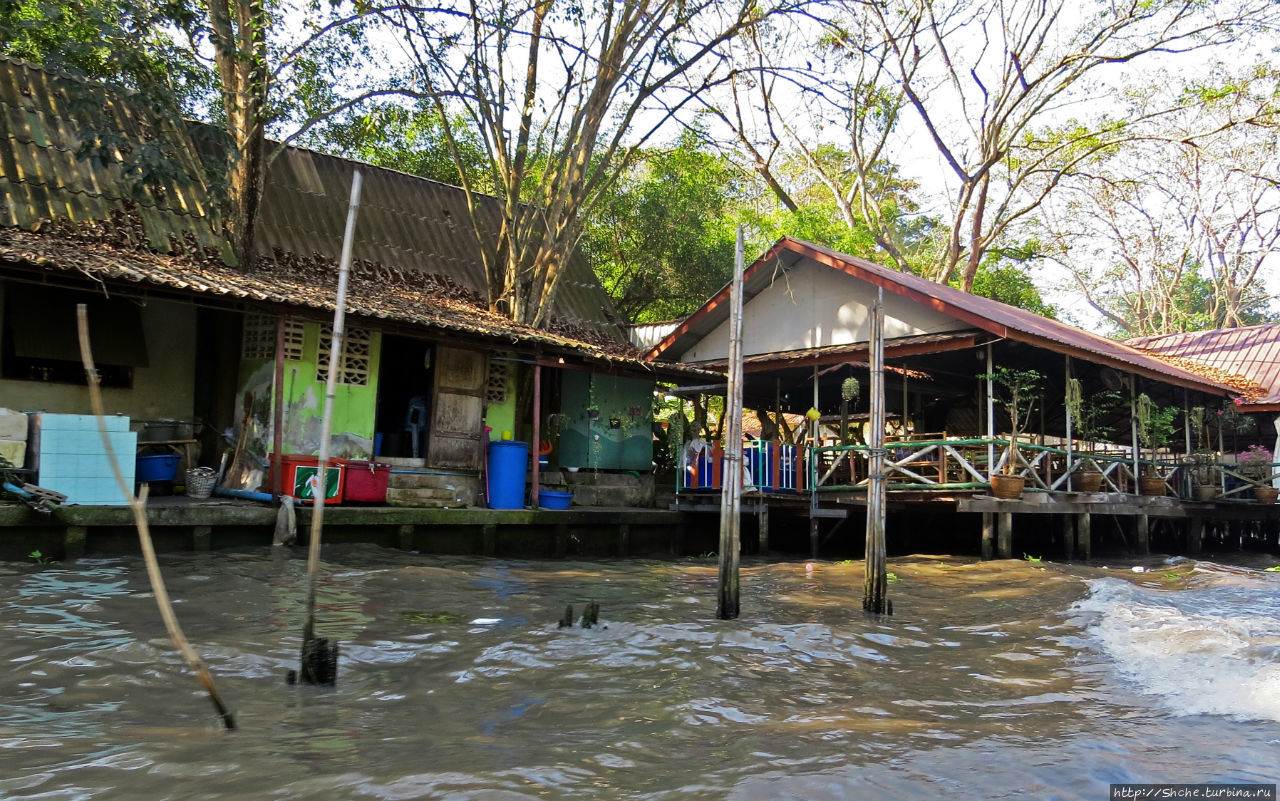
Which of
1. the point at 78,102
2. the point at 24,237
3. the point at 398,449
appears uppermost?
the point at 78,102

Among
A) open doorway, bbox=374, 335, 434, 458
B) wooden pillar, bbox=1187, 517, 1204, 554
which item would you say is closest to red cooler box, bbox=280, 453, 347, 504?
open doorway, bbox=374, 335, 434, 458

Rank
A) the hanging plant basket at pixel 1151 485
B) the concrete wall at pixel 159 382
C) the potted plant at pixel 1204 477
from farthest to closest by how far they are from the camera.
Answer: the potted plant at pixel 1204 477 < the hanging plant basket at pixel 1151 485 < the concrete wall at pixel 159 382

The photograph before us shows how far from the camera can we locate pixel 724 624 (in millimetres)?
7352

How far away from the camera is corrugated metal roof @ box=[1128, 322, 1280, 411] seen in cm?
1969

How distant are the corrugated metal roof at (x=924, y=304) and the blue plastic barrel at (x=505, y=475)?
4.52 metres

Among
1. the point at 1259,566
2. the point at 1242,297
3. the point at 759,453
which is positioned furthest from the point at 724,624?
the point at 1242,297

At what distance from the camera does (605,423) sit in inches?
635

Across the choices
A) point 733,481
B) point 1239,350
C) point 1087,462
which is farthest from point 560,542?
point 1239,350

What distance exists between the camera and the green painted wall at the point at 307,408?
452 inches

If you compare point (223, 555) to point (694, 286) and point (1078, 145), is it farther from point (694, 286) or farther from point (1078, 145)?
point (1078, 145)

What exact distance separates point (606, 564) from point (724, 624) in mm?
4999

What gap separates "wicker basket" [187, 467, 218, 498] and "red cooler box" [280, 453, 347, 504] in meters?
0.93

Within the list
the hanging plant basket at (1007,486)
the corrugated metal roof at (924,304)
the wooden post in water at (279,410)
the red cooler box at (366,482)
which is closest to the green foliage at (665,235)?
the corrugated metal roof at (924,304)

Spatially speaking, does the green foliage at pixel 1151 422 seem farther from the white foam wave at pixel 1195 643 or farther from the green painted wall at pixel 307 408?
the green painted wall at pixel 307 408
